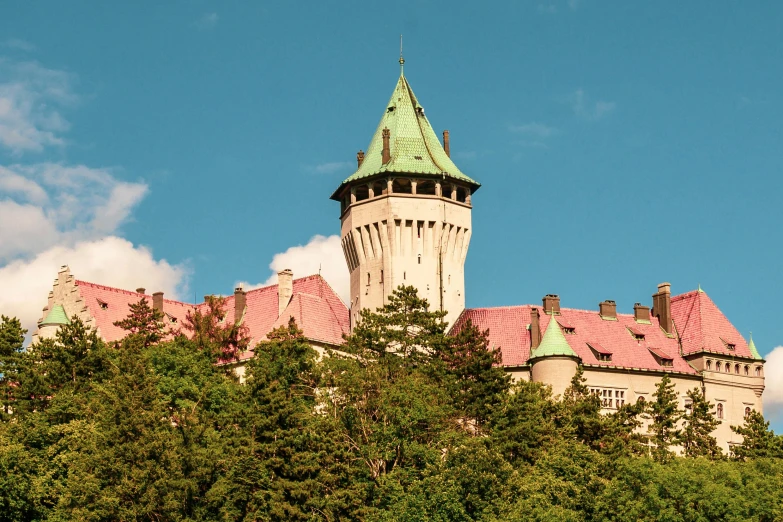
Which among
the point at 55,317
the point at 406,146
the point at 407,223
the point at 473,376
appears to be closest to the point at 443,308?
the point at 407,223

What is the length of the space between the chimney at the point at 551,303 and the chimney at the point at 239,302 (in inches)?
718

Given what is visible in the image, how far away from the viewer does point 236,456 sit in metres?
63.4

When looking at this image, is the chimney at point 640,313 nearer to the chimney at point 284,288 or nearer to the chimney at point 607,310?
the chimney at point 607,310

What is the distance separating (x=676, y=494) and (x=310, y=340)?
26006 millimetres

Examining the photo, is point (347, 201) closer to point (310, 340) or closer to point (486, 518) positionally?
point (310, 340)

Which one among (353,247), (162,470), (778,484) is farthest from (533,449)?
(353,247)

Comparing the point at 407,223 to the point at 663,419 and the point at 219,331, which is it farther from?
the point at 663,419

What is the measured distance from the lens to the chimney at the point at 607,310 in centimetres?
8931

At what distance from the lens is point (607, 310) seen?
89.6 meters

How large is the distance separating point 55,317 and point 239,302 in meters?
11.1

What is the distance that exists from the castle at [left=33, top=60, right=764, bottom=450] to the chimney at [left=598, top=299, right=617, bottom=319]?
8 centimetres

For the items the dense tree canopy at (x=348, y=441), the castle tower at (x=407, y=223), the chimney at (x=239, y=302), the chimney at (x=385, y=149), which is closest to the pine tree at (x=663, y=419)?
the dense tree canopy at (x=348, y=441)

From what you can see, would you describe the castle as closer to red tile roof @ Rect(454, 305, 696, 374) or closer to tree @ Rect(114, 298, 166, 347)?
red tile roof @ Rect(454, 305, 696, 374)

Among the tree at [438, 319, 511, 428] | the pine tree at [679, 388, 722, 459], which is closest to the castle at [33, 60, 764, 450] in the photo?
the pine tree at [679, 388, 722, 459]
